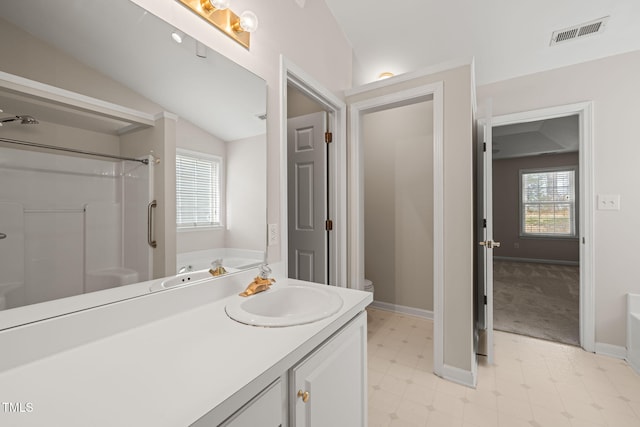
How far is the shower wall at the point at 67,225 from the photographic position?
69 cm

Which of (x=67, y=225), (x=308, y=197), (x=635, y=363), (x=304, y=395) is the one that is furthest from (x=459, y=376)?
(x=67, y=225)

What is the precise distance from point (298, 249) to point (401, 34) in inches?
81.3

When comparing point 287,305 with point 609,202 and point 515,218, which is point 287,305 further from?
point 515,218

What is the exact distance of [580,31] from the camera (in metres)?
2.03

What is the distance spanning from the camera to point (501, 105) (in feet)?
8.68

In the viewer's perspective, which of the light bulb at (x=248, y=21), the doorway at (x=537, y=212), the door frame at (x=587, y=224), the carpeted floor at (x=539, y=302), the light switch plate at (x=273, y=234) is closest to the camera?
the light bulb at (x=248, y=21)

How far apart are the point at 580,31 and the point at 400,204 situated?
1934mm

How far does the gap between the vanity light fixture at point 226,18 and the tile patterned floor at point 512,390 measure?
212cm

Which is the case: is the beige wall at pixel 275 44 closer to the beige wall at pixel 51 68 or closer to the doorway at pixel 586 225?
the beige wall at pixel 51 68

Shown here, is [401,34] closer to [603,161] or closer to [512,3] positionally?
[512,3]

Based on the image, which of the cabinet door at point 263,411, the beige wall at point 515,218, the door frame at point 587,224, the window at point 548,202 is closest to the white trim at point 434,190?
the door frame at point 587,224

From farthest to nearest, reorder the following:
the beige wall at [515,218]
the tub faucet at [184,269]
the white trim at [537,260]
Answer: the beige wall at [515,218]
the white trim at [537,260]
the tub faucet at [184,269]

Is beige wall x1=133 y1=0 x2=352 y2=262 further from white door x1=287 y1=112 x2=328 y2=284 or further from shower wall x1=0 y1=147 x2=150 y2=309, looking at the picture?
shower wall x1=0 y1=147 x2=150 y2=309

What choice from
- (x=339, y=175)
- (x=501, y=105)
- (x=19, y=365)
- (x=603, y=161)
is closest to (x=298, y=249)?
(x=339, y=175)
